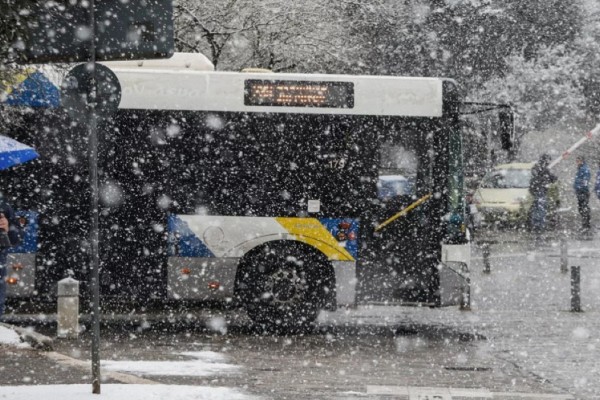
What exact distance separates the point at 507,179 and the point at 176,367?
25808 millimetres

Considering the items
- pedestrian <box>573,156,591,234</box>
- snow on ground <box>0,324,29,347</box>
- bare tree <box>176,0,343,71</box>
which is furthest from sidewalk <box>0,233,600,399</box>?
pedestrian <box>573,156,591,234</box>

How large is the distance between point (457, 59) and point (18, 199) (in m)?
27.0

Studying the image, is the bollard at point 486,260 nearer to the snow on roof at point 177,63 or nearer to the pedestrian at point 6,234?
the snow on roof at point 177,63

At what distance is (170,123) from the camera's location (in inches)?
558

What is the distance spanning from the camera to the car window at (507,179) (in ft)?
117

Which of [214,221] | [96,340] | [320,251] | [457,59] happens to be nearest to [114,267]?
[214,221]

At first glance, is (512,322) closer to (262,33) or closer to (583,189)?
(262,33)

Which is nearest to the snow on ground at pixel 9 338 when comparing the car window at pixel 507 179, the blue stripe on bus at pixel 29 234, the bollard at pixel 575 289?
the blue stripe on bus at pixel 29 234

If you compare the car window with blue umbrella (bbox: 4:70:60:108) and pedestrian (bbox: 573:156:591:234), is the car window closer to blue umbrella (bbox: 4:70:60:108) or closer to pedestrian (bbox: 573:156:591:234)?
pedestrian (bbox: 573:156:591:234)

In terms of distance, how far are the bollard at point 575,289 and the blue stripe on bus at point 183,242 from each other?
5.72 metres

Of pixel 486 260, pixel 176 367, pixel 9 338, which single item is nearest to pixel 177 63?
pixel 9 338

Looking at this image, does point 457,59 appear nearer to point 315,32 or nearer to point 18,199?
point 315,32

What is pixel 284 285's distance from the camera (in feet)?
46.5

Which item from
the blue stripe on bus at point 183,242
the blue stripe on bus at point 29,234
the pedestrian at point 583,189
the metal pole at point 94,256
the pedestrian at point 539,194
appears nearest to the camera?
the metal pole at point 94,256
